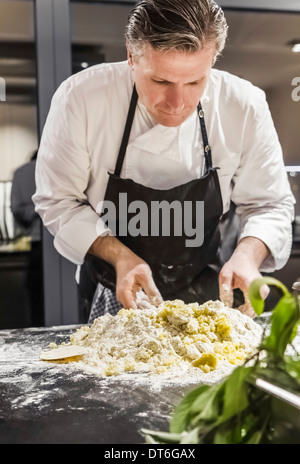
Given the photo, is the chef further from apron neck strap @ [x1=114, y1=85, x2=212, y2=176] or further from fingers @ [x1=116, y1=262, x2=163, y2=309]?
fingers @ [x1=116, y1=262, x2=163, y2=309]

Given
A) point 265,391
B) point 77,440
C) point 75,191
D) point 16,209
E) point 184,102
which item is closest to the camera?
point 265,391

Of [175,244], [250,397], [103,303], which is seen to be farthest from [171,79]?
[250,397]

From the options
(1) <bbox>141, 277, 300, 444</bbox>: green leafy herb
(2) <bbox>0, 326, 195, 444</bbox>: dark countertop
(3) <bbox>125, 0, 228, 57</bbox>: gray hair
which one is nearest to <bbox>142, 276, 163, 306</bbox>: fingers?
(2) <bbox>0, 326, 195, 444</bbox>: dark countertop

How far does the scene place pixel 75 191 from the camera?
212 cm

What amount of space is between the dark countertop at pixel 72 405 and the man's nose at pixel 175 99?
1022 mm

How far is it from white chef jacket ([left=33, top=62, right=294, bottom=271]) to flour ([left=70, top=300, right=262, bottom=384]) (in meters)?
0.63

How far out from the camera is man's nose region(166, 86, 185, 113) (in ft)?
6.28

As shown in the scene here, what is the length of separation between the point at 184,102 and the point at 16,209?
1052 millimetres

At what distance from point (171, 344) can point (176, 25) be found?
106cm

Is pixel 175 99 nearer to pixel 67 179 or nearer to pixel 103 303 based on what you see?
pixel 67 179

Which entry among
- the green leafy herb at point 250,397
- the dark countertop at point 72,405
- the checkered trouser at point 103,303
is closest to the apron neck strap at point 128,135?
the checkered trouser at point 103,303

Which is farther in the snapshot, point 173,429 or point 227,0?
point 227,0

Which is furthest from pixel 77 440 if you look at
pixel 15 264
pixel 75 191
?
pixel 15 264

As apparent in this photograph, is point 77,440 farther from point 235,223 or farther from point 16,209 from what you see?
point 16,209
